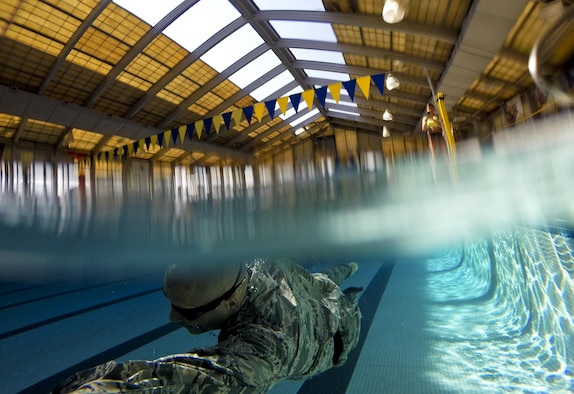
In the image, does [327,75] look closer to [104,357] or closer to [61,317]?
[61,317]

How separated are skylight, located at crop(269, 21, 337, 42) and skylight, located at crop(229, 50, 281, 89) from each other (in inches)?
57.0

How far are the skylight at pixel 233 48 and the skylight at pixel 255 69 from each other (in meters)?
0.70

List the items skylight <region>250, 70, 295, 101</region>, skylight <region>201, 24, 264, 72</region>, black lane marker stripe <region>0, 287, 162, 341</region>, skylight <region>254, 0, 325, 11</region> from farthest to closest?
skylight <region>250, 70, 295, 101</region>, skylight <region>201, 24, 264, 72</region>, skylight <region>254, 0, 325, 11</region>, black lane marker stripe <region>0, 287, 162, 341</region>

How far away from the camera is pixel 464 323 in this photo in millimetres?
5137

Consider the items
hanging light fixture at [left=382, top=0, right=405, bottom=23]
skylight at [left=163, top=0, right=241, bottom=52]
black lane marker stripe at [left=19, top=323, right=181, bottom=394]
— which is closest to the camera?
black lane marker stripe at [left=19, top=323, right=181, bottom=394]

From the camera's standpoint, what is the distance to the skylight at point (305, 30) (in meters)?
10.6

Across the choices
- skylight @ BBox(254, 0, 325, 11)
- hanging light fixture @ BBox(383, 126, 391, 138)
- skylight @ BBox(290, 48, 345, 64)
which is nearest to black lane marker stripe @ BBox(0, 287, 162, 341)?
skylight @ BBox(254, 0, 325, 11)

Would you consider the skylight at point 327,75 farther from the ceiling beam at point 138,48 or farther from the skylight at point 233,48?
the ceiling beam at point 138,48

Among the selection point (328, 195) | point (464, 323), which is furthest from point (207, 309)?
point (464, 323)

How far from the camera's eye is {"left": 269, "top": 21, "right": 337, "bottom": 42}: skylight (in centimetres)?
1061

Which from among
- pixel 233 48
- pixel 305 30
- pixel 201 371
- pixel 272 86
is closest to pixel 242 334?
pixel 201 371

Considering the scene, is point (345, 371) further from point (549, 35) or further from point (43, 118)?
point (43, 118)

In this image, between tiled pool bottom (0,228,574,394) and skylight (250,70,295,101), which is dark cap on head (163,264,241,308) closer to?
tiled pool bottom (0,228,574,394)

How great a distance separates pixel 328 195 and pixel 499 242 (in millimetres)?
4638
